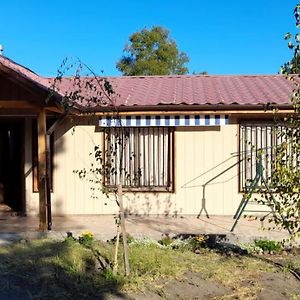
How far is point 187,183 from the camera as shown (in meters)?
13.0

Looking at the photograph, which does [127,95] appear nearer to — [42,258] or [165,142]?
[165,142]

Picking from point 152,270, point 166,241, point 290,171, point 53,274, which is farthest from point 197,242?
→ point 290,171

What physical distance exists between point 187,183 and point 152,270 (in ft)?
18.2

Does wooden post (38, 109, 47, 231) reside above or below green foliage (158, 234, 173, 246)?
above

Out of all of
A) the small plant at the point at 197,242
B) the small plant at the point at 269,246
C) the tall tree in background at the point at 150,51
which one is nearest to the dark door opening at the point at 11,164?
the small plant at the point at 197,242

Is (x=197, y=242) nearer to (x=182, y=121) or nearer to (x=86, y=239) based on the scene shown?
(x=86, y=239)

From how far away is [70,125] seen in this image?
13.3m

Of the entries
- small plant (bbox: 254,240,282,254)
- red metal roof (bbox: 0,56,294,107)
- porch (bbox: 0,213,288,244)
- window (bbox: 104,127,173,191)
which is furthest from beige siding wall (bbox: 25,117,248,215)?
small plant (bbox: 254,240,282,254)

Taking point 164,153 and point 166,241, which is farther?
point 164,153

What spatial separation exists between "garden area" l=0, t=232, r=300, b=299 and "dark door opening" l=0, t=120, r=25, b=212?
189 inches

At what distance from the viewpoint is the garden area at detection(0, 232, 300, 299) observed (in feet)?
22.3

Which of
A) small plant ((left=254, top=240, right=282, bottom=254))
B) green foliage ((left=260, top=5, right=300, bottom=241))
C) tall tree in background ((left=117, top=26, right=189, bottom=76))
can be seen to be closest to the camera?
green foliage ((left=260, top=5, right=300, bottom=241))

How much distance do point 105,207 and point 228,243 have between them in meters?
4.41

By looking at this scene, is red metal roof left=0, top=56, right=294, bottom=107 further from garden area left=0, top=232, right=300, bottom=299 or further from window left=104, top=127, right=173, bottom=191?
garden area left=0, top=232, right=300, bottom=299
